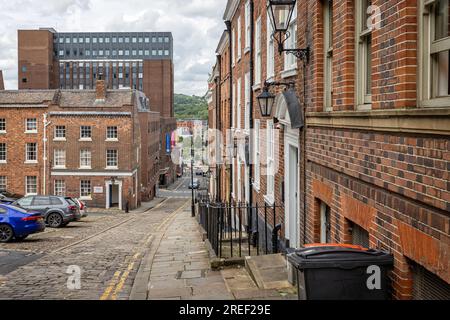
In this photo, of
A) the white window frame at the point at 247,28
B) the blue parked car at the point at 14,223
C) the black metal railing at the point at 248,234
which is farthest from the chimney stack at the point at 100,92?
the black metal railing at the point at 248,234

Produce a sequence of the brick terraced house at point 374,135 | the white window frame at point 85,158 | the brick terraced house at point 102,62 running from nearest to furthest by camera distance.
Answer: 1. the brick terraced house at point 374,135
2. the white window frame at point 85,158
3. the brick terraced house at point 102,62

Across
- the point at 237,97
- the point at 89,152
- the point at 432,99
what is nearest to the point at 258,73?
the point at 237,97

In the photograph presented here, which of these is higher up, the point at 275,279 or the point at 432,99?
the point at 432,99

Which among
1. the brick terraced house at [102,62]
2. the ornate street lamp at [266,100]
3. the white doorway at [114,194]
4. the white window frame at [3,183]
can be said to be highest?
the brick terraced house at [102,62]

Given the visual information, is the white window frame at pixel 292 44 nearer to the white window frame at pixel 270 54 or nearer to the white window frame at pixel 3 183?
the white window frame at pixel 270 54

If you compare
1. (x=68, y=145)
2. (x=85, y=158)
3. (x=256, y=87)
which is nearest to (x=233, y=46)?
(x=256, y=87)

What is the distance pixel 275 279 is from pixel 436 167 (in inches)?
194

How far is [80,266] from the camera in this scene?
1245cm

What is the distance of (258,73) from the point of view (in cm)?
1678

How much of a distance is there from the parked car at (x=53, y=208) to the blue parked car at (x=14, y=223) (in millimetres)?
6382

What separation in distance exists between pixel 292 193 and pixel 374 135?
18.0ft

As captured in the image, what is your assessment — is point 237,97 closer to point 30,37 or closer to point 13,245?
point 13,245

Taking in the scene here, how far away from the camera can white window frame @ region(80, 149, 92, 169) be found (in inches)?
1757

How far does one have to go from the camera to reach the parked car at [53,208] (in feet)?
79.5
